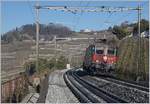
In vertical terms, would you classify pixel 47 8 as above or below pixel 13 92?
above

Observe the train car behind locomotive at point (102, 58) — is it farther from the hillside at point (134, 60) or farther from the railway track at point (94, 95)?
the railway track at point (94, 95)

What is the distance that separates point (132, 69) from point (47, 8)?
33.8 feet

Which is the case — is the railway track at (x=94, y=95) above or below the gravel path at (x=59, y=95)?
above

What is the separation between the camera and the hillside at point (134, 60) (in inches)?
1640

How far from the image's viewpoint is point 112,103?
17281 millimetres

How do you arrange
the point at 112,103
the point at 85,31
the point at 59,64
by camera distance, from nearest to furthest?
1. the point at 112,103
2. the point at 59,64
3. the point at 85,31

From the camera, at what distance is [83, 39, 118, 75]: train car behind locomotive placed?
42.3 meters

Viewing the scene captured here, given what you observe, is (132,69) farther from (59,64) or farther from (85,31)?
(85,31)

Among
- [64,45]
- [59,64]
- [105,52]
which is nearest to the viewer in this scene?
[105,52]

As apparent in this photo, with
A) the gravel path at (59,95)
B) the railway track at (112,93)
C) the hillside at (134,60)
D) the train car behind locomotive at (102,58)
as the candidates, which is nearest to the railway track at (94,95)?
the railway track at (112,93)

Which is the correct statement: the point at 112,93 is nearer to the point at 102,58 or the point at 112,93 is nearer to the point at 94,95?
the point at 94,95

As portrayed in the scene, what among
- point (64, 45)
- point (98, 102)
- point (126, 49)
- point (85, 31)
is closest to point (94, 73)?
point (126, 49)

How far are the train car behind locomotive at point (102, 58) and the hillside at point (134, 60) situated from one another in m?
2.14

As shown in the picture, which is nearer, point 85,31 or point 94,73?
point 94,73
